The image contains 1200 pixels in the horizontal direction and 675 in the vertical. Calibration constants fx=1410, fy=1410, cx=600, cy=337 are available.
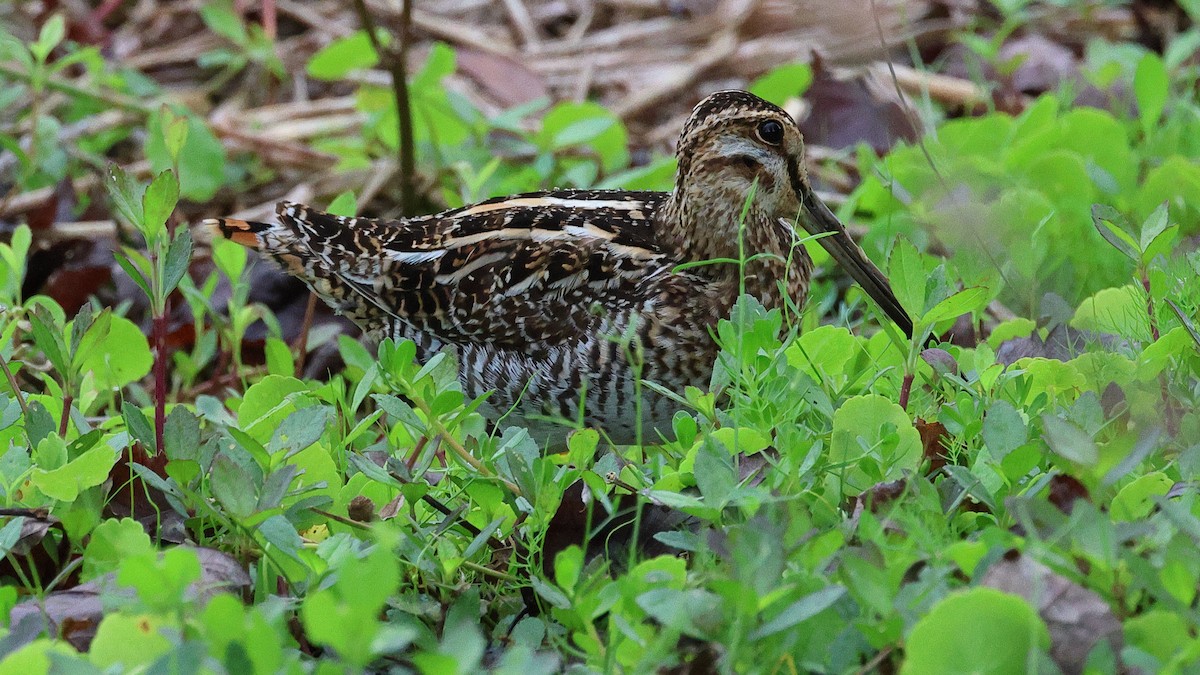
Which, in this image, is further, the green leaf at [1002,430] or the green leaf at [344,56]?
the green leaf at [344,56]

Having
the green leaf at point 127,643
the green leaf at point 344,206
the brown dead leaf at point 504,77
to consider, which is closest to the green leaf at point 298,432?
the green leaf at point 127,643

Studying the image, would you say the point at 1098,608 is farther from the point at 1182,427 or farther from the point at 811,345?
the point at 811,345

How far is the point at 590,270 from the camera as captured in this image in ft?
10.3

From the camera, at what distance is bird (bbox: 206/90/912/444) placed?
9.91 ft

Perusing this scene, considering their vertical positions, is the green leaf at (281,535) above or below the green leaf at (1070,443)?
below

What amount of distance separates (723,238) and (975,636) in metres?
1.71

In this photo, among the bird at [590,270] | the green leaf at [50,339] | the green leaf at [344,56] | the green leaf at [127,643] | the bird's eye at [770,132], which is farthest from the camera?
the green leaf at [344,56]

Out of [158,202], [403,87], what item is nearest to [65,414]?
[158,202]

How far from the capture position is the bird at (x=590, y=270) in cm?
302

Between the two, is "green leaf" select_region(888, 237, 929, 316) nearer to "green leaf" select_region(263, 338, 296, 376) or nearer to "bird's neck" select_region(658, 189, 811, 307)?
"bird's neck" select_region(658, 189, 811, 307)

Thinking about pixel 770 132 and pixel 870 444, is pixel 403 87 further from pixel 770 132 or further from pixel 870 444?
pixel 870 444

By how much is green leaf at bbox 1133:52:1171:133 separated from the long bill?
1325mm

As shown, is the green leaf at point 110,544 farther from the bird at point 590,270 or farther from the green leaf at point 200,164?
the green leaf at point 200,164

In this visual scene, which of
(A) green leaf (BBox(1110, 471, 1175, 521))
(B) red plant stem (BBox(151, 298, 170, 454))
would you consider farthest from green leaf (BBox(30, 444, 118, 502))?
(A) green leaf (BBox(1110, 471, 1175, 521))
